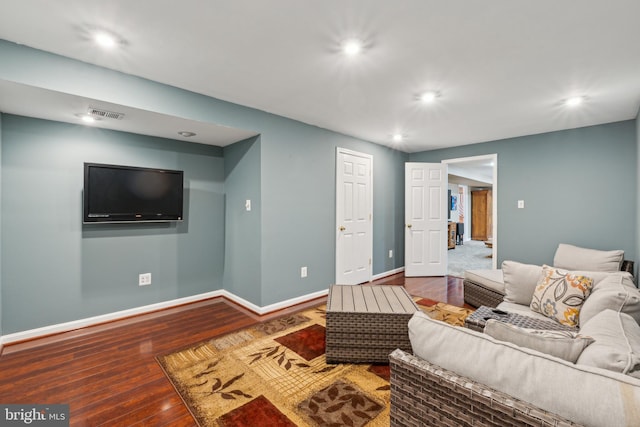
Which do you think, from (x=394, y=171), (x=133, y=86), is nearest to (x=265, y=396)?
(x=133, y=86)

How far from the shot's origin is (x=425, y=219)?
16.6 ft

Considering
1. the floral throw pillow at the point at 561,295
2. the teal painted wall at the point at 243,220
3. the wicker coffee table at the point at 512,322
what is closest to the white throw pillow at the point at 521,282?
the floral throw pillow at the point at 561,295

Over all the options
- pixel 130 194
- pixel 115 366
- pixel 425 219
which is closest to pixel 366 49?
pixel 130 194

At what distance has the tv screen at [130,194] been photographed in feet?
9.39

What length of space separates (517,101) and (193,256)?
13.5 ft

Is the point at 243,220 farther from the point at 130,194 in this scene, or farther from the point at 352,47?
the point at 352,47

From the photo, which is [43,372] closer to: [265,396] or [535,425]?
[265,396]

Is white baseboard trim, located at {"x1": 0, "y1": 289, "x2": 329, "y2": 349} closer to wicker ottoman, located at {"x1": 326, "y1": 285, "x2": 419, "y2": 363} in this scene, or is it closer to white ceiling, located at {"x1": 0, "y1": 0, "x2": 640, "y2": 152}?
wicker ottoman, located at {"x1": 326, "y1": 285, "x2": 419, "y2": 363}

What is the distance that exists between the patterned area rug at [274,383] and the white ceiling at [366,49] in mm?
2181

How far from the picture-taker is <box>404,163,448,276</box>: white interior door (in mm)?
5031

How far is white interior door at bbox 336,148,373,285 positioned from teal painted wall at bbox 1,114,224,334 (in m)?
1.92

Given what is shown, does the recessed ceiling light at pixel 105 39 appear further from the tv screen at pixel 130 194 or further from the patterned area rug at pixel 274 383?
the patterned area rug at pixel 274 383

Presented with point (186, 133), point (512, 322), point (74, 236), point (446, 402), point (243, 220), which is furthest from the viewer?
point (243, 220)

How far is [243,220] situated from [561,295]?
3.15 m
